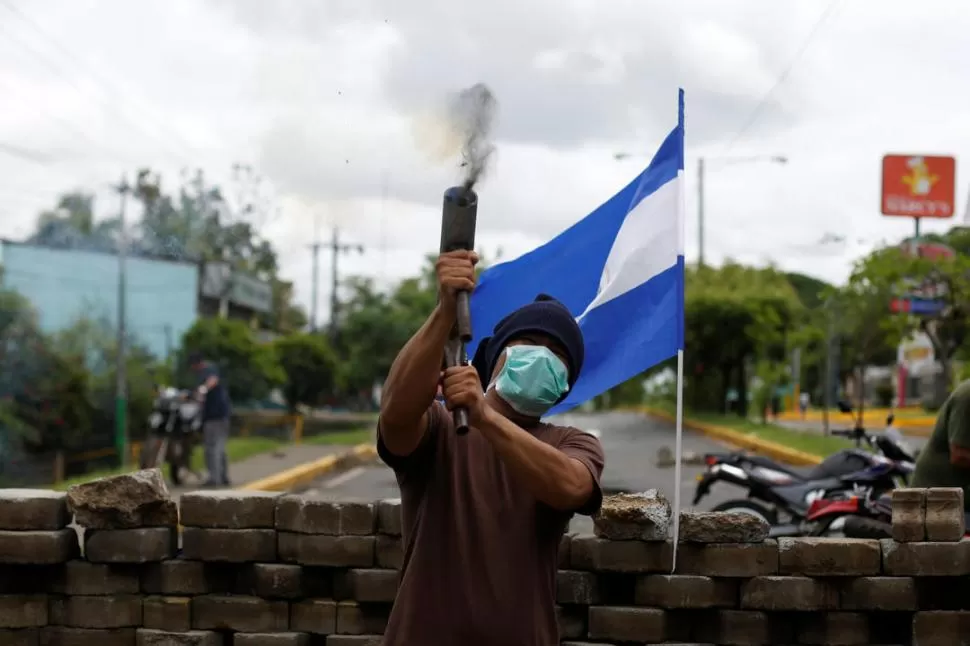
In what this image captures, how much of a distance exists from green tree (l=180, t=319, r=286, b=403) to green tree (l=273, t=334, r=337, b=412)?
2.87 metres

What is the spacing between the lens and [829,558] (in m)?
4.94

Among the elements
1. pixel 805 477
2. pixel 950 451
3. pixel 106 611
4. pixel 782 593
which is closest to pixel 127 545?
pixel 106 611

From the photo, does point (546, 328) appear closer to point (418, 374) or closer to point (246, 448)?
point (418, 374)

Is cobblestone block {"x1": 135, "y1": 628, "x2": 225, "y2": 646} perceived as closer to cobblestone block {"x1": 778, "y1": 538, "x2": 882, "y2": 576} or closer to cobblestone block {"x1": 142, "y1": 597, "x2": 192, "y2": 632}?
cobblestone block {"x1": 142, "y1": 597, "x2": 192, "y2": 632}

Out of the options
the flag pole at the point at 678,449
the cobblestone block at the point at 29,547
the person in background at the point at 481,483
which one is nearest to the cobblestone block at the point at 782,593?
the flag pole at the point at 678,449

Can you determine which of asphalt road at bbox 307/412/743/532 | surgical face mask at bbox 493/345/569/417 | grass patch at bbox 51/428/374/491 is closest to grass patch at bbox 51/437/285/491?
grass patch at bbox 51/428/374/491

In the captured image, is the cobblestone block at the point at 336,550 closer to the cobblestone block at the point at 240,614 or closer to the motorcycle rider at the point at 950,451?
the cobblestone block at the point at 240,614

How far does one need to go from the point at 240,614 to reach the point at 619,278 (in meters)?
2.15

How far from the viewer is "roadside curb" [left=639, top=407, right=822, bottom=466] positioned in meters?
18.7

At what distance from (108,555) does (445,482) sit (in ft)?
8.86

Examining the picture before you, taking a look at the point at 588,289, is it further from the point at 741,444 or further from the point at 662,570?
the point at 741,444

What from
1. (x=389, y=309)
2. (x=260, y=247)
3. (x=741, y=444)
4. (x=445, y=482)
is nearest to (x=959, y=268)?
(x=741, y=444)

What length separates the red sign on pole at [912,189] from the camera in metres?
Answer: 34.9

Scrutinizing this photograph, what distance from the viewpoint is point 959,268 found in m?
15.9
